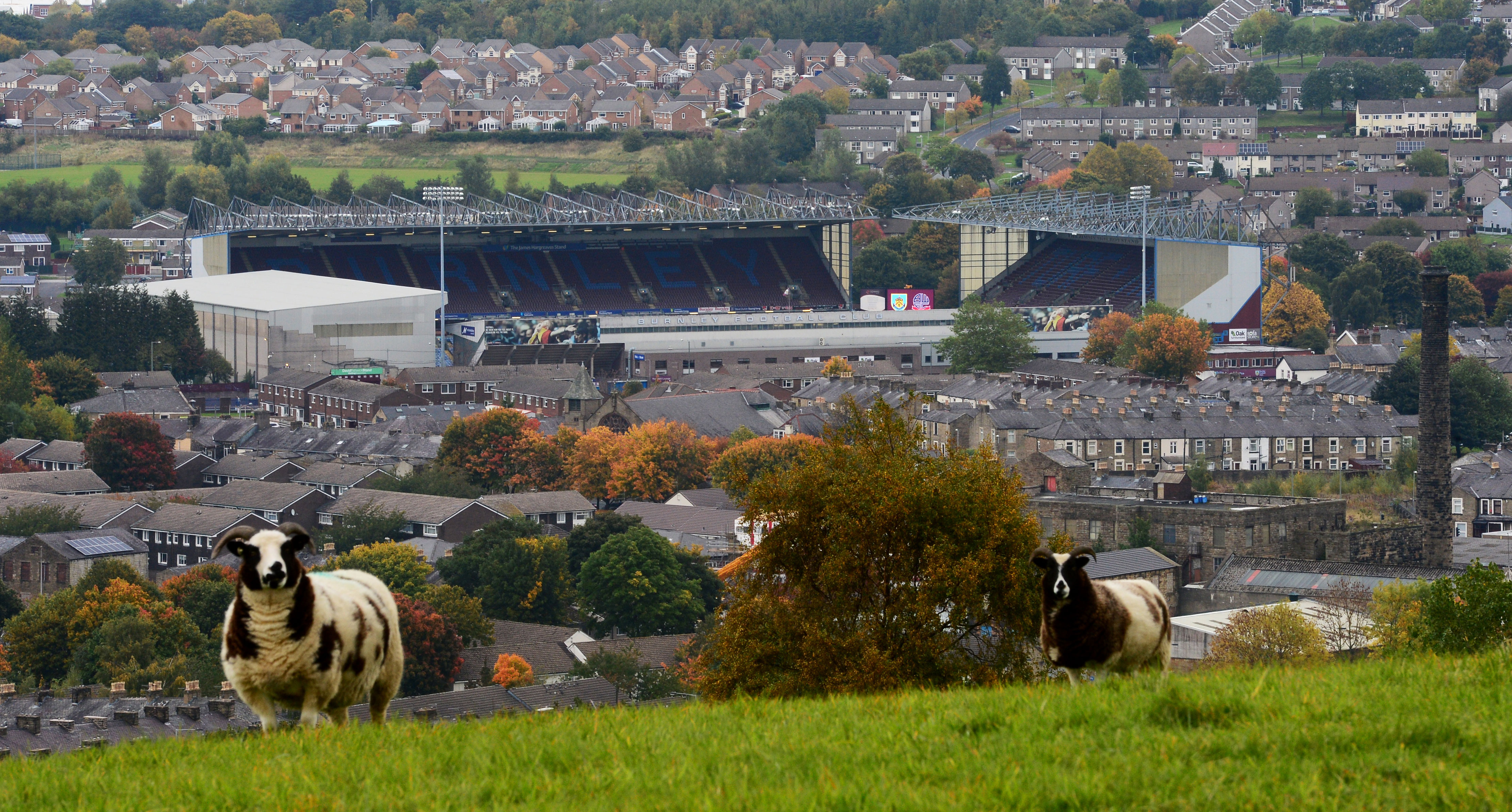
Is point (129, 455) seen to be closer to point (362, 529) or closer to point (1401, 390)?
point (362, 529)

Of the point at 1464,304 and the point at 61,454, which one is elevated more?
the point at 1464,304

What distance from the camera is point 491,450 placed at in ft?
204

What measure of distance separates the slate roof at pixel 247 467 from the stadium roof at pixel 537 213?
37.2 meters

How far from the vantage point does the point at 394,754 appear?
8.43 metres

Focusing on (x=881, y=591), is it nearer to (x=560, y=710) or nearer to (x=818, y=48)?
(x=560, y=710)

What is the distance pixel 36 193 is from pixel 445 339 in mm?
47617

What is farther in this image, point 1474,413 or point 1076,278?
point 1076,278

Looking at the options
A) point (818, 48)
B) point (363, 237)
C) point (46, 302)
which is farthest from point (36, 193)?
point (818, 48)

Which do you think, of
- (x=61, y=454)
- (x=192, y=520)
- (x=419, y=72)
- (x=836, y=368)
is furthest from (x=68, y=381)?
(x=419, y=72)

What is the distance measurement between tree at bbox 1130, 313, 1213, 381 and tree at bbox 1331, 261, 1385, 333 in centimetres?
1737

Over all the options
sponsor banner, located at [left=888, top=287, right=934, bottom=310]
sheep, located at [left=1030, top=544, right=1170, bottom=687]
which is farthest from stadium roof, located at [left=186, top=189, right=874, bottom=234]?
sheep, located at [left=1030, top=544, right=1170, bottom=687]

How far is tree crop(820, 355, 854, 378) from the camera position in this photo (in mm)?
85219

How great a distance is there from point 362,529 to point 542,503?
6.72 m

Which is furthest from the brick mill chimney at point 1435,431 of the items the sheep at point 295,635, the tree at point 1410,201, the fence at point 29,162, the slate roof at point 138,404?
the fence at point 29,162
